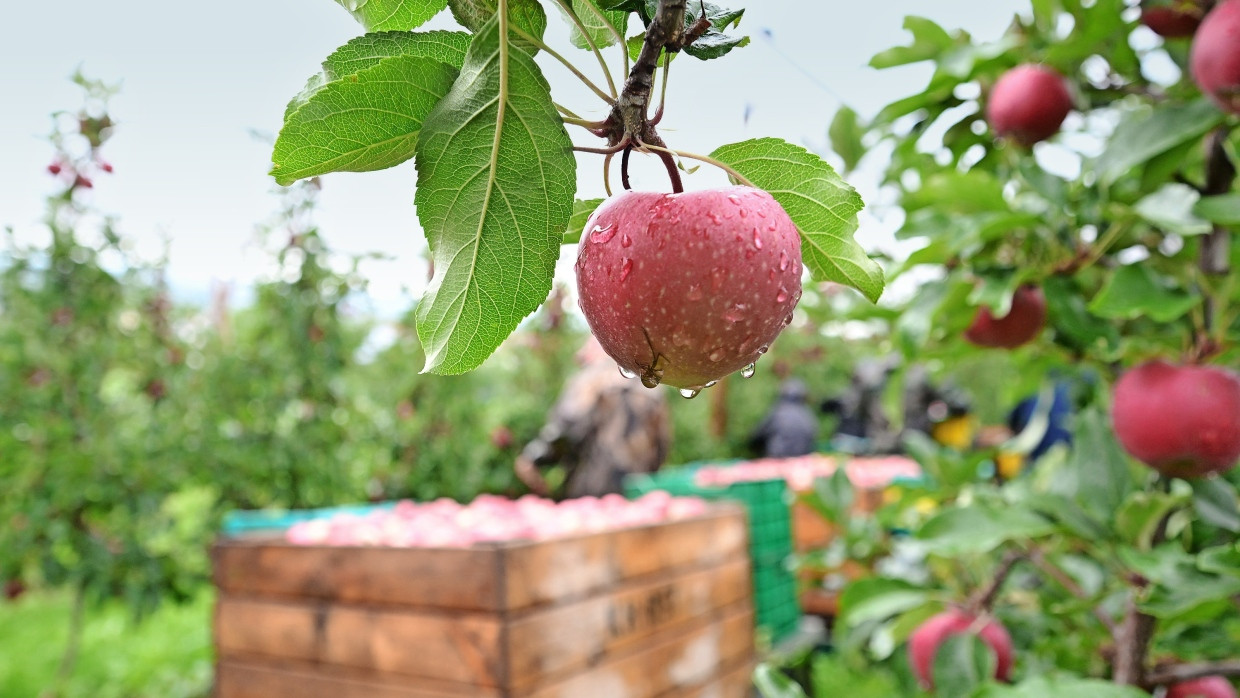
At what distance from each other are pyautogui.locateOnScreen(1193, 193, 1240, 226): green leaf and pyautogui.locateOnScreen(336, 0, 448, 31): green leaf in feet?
1.97

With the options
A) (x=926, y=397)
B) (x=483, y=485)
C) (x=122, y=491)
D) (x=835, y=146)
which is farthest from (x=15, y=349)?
(x=926, y=397)

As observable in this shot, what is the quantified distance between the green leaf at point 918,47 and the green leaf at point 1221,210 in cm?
36

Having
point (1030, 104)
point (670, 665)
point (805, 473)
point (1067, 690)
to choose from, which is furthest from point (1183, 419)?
point (805, 473)

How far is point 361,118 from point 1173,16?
29.9 inches

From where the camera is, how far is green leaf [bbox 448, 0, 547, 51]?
190 mm

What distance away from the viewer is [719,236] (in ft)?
0.68

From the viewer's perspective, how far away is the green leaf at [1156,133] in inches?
25.0

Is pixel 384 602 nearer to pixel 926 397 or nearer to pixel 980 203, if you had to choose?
pixel 980 203

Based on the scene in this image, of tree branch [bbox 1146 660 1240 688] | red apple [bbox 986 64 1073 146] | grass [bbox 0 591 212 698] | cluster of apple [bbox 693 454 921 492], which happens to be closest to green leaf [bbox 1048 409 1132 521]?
tree branch [bbox 1146 660 1240 688]

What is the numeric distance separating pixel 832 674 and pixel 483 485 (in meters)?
1.22

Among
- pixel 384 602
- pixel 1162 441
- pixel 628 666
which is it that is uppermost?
pixel 1162 441

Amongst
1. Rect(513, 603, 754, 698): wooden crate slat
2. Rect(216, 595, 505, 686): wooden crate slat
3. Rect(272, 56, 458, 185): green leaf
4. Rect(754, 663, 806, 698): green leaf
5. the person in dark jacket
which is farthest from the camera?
the person in dark jacket

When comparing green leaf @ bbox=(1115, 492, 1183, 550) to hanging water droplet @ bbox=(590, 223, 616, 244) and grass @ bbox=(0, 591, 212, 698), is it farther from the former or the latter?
grass @ bbox=(0, 591, 212, 698)

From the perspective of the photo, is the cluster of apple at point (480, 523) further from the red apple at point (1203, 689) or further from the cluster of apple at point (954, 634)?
the red apple at point (1203, 689)
